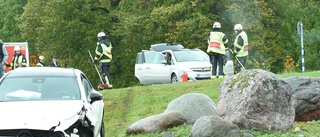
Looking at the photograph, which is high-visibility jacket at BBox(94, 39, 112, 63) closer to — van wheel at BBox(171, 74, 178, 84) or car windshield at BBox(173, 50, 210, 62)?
van wheel at BBox(171, 74, 178, 84)

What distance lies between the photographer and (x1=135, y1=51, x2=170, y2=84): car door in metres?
32.8

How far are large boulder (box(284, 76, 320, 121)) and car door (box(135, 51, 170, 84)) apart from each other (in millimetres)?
17926

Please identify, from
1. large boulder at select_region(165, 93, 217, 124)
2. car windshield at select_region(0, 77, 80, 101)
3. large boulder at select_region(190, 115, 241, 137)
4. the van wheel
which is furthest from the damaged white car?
the van wheel

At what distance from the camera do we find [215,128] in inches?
477

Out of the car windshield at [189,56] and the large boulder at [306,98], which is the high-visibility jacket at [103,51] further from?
the large boulder at [306,98]

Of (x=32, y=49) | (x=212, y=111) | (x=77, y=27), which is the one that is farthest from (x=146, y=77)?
(x=32, y=49)

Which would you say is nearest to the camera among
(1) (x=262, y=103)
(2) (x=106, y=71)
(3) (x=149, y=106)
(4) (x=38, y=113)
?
(4) (x=38, y=113)

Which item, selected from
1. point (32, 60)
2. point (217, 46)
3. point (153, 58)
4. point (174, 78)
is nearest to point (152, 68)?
point (153, 58)

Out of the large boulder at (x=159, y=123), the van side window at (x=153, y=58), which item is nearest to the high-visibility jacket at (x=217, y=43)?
the van side window at (x=153, y=58)

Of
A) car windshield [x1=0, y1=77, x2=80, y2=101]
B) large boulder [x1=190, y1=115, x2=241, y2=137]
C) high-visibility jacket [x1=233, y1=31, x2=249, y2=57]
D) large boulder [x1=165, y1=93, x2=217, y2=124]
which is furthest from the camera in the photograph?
high-visibility jacket [x1=233, y1=31, x2=249, y2=57]

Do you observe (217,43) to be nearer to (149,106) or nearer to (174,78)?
(174,78)

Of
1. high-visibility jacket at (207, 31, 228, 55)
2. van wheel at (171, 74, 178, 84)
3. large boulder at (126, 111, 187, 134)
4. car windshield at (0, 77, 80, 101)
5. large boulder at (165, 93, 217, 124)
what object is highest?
high-visibility jacket at (207, 31, 228, 55)

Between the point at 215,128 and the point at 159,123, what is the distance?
212cm

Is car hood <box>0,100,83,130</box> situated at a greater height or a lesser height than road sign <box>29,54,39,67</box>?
greater
